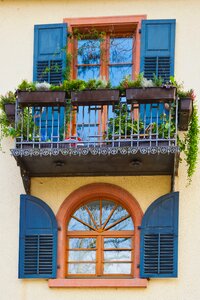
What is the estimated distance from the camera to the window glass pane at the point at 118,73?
1952 cm

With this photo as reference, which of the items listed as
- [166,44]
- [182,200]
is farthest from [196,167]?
[166,44]

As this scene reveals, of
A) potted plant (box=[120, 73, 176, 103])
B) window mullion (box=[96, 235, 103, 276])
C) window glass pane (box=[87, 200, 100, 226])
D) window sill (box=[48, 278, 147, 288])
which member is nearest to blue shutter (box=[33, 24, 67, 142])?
potted plant (box=[120, 73, 176, 103])

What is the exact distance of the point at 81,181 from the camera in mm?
18875

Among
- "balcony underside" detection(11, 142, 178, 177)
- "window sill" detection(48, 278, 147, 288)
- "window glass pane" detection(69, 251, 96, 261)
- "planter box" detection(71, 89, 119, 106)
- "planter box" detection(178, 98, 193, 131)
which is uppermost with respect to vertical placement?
"planter box" detection(71, 89, 119, 106)

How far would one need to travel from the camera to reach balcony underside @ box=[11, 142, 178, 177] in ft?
58.7

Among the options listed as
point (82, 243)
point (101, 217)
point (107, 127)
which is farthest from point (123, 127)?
point (82, 243)

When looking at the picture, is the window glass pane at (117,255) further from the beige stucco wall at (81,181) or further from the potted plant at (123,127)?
the potted plant at (123,127)

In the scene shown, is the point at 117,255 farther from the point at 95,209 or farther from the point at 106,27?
the point at 106,27

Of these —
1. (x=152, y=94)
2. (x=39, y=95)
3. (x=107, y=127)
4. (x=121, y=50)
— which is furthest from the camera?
(x=121, y=50)

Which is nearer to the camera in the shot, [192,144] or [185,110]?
[185,110]

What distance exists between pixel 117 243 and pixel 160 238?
2.42 feet

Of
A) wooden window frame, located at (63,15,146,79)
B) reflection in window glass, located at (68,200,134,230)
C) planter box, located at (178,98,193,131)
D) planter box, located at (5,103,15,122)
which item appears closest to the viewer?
planter box, located at (178,98,193,131)

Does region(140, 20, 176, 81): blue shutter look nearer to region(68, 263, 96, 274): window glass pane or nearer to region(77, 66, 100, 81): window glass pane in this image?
region(77, 66, 100, 81): window glass pane

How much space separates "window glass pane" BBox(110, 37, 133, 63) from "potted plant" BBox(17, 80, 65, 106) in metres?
1.81
